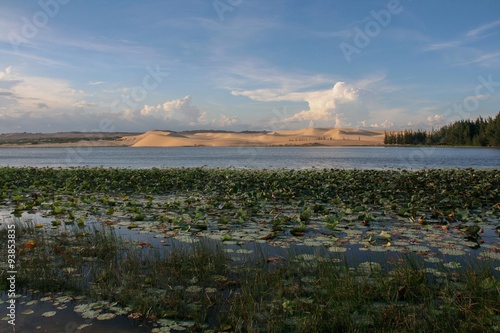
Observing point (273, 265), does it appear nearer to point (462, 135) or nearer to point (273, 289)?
point (273, 289)

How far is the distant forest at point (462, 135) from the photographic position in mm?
86588

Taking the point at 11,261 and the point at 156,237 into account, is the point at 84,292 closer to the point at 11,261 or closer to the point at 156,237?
the point at 11,261

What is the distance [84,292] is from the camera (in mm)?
5961

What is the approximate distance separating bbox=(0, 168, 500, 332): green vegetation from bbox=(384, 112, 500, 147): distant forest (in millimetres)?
85481

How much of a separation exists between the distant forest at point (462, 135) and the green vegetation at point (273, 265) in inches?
3365

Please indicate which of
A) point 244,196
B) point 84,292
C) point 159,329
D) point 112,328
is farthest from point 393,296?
point 244,196

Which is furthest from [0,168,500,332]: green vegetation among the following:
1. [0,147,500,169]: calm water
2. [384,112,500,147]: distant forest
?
[384,112,500,147]: distant forest

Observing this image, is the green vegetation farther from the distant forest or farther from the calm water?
the distant forest

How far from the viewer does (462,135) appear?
100125mm

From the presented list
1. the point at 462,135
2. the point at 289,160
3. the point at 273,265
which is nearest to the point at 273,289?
the point at 273,265

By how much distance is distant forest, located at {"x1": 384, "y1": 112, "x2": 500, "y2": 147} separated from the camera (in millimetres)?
86588

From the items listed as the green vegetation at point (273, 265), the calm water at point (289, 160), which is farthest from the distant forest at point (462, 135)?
the green vegetation at point (273, 265)

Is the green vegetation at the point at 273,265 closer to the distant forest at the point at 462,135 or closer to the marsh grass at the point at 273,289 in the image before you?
the marsh grass at the point at 273,289

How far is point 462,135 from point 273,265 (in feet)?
353
